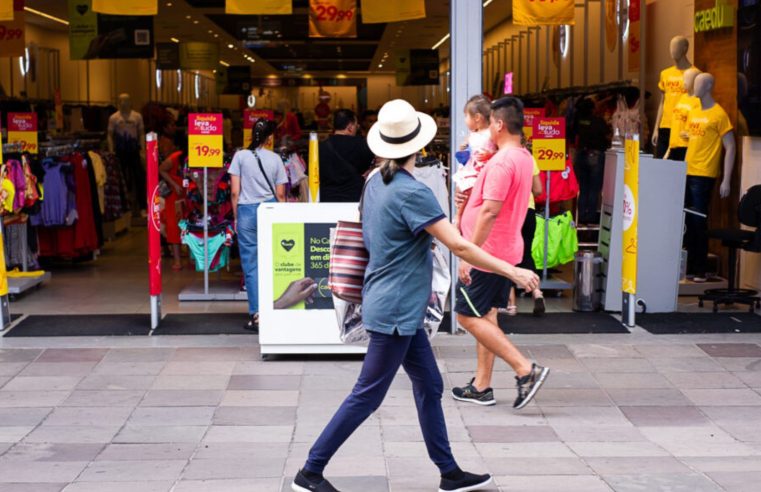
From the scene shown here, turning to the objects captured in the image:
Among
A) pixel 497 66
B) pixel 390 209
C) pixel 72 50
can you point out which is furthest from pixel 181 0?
pixel 390 209

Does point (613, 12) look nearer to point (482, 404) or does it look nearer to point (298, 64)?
point (482, 404)

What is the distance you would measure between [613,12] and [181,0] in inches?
340

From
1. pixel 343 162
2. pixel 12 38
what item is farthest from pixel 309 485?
pixel 12 38

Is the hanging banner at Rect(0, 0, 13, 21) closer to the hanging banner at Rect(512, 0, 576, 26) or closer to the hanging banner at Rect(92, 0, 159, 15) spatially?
the hanging banner at Rect(92, 0, 159, 15)

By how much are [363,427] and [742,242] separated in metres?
4.66

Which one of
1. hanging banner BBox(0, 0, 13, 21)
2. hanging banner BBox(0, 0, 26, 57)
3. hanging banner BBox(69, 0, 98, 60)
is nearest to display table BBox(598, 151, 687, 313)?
hanging banner BBox(0, 0, 13, 21)

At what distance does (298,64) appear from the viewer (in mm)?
40406

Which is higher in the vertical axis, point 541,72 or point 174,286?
point 541,72

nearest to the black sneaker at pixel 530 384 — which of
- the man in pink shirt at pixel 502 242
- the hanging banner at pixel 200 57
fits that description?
the man in pink shirt at pixel 502 242

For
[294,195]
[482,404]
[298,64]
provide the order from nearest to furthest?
1. [482,404]
2. [294,195]
3. [298,64]

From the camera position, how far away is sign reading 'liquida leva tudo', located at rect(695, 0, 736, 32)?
10.8 m

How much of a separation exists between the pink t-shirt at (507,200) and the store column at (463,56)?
2.10 meters

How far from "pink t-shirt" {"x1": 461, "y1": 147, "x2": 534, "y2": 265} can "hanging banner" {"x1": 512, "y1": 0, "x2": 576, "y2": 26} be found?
4.74 metres

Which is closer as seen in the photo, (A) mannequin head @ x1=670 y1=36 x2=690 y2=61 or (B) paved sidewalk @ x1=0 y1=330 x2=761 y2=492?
A: (B) paved sidewalk @ x1=0 y1=330 x2=761 y2=492
